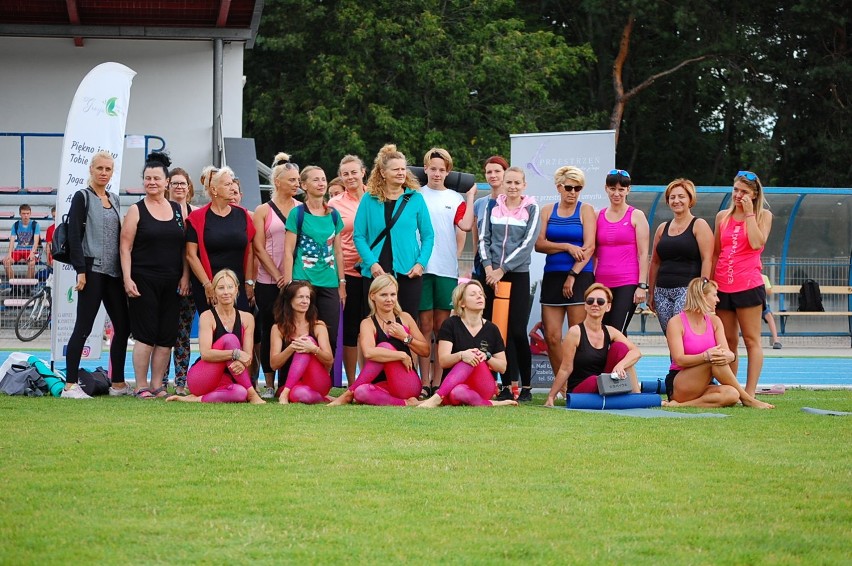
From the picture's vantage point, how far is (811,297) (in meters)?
22.0

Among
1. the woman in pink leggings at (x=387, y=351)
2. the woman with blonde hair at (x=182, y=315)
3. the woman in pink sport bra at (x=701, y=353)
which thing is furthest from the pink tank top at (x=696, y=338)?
the woman with blonde hair at (x=182, y=315)

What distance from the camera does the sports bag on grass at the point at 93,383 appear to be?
9.96 m

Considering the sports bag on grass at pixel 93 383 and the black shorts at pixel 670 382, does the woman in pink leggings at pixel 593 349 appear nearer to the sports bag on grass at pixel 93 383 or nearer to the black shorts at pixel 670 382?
the black shorts at pixel 670 382

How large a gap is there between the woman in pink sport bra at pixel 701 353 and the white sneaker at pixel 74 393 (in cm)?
483

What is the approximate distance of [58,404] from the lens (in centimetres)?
908

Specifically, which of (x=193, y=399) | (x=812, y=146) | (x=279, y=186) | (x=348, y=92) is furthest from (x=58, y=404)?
(x=812, y=146)

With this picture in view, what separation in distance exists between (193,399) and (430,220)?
A: 243 cm

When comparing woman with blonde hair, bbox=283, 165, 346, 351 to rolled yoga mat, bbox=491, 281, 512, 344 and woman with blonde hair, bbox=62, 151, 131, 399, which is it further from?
woman with blonde hair, bbox=62, 151, 131, 399

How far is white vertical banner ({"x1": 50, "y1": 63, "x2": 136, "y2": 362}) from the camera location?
11.5 m

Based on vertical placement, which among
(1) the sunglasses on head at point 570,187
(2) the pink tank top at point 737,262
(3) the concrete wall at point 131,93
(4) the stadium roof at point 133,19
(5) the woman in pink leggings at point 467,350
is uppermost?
(4) the stadium roof at point 133,19

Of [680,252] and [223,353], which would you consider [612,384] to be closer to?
[680,252]

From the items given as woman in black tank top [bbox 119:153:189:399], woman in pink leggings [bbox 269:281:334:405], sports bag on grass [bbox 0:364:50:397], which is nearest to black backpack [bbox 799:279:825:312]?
woman in pink leggings [bbox 269:281:334:405]

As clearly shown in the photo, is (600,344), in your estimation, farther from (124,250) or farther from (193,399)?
(124,250)

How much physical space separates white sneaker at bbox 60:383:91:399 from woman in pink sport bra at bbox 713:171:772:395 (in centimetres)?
541
